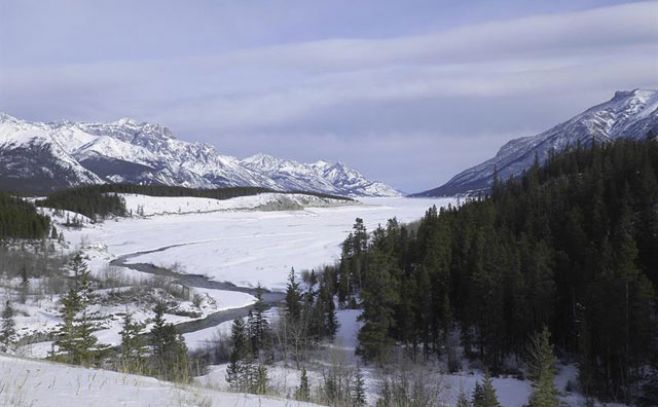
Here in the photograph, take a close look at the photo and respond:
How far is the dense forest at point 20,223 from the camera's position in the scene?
111m

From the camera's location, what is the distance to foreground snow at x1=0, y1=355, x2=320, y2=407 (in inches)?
298

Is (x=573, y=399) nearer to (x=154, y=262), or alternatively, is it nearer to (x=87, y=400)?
(x=87, y=400)

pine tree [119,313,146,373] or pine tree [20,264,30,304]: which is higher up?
pine tree [119,313,146,373]

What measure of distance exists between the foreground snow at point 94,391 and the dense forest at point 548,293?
34.5m

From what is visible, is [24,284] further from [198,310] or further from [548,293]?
[548,293]

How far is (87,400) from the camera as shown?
767cm

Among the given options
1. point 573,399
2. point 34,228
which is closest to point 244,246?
point 34,228

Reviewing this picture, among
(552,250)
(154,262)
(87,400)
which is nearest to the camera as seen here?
(87,400)

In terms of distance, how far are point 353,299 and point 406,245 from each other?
12202 millimetres

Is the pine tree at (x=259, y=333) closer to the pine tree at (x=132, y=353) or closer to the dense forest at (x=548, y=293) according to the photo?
the dense forest at (x=548, y=293)

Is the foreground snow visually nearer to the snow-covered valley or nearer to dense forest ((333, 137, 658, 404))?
the snow-covered valley

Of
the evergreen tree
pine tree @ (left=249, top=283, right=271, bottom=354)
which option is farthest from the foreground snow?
pine tree @ (left=249, top=283, right=271, bottom=354)

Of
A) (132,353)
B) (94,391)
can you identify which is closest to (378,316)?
(132,353)

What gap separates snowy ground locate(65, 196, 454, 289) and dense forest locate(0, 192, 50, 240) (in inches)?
323
